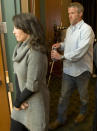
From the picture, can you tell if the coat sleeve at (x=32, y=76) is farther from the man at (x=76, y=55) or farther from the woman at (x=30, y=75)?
the man at (x=76, y=55)

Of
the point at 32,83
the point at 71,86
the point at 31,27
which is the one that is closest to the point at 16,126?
the point at 32,83

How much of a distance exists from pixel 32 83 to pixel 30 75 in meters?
0.06

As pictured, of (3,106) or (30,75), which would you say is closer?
(30,75)

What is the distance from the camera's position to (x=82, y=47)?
71.9 inches

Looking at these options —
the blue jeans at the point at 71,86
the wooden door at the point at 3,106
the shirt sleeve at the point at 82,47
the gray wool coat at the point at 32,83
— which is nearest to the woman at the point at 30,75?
the gray wool coat at the point at 32,83

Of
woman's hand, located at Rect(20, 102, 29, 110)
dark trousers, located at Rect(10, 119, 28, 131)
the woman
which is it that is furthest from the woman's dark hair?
dark trousers, located at Rect(10, 119, 28, 131)

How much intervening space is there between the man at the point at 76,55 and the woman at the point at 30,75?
2.24 ft

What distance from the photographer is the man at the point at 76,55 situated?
1853 mm

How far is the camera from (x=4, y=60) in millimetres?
1749

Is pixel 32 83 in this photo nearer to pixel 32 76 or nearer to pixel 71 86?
pixel 32 76

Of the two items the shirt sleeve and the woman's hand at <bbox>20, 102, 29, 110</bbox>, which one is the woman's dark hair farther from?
the shirt sleeve

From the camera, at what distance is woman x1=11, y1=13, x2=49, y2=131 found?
1.16 meters

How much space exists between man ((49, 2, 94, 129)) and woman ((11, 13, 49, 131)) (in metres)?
0.68

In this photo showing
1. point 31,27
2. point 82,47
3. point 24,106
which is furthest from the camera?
point 82,47
